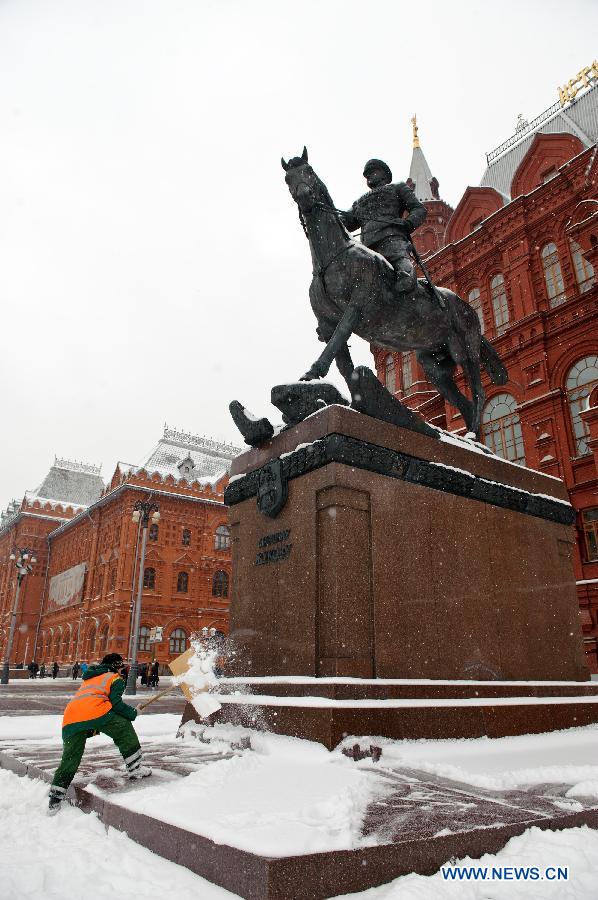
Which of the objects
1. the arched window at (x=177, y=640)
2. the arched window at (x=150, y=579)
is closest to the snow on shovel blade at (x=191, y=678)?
the arched window at (x=177, y=640)

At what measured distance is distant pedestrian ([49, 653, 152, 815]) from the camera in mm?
3746

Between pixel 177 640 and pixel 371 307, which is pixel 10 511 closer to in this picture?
pixel 177 640

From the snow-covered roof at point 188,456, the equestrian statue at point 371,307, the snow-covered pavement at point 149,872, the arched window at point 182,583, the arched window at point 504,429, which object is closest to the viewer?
the snow-covered pavement at point 149,872

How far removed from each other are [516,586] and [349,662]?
2484mm

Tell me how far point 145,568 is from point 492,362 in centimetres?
3917

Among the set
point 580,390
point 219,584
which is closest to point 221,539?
point 219,584

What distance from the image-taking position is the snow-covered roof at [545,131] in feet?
98.6

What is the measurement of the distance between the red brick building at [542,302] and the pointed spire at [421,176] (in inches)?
177

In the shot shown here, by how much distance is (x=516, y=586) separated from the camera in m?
6.52

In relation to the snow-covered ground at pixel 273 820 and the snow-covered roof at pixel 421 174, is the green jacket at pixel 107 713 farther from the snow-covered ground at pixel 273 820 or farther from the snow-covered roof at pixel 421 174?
the snow-covered roof at pixel 421 174

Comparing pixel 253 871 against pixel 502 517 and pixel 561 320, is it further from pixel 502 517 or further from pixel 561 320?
pixel 561 320

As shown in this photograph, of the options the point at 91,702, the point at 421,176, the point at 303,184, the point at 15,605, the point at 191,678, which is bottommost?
the point at 91,702

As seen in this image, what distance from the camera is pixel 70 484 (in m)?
70.0

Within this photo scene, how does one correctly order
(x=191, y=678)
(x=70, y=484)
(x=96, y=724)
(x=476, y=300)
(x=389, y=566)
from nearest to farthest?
(x=96, y=724) < (x=191, y=678) < (x=389, y=566) < (x=476, y=300) < (x=70, y=484)
